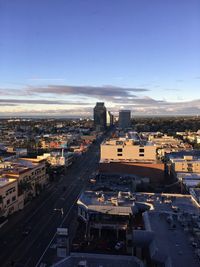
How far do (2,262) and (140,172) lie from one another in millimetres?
23950

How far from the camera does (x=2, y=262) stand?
1795 cm

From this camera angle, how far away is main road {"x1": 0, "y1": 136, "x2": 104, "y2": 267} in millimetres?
18756

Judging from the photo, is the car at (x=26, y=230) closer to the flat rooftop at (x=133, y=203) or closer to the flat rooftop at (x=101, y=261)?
the flat rooftop at (x=133, y=203)

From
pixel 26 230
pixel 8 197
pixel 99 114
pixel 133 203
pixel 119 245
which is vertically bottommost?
pixel 26 230

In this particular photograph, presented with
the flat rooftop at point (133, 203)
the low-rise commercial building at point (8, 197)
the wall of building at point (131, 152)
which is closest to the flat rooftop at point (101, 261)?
the flat rooftop at point (133, 203)

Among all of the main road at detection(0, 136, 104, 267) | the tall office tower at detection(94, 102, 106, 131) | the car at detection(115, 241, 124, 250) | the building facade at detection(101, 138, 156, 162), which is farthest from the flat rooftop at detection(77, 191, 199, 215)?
the tall office tower at detection(94, 102, 106, 131)

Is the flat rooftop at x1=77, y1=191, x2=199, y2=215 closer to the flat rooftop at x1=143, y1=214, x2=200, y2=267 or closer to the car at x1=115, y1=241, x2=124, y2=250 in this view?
the flat rooftop at x1=143, y1=214, x2=200, y2=267

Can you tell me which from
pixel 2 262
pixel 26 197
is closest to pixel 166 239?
pixel 2 262

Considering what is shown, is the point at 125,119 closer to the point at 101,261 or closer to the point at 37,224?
the point at 37,224

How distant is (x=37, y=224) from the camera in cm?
2377

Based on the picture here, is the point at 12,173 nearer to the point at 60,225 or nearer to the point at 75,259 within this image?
the point at 60,225

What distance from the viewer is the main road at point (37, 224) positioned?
18.8m

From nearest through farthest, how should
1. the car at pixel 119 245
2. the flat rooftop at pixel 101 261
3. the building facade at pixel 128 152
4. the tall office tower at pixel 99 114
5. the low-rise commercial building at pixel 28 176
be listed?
the flat rooftop at pixel 101 261 < the car at pixel 119 245 < the low-rise commercial building at pixel 28 176 < the building facade at pixel 128 152 < the tall office tower at pixel 99 114

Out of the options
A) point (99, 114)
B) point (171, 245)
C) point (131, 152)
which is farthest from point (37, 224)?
point (99, 114)
